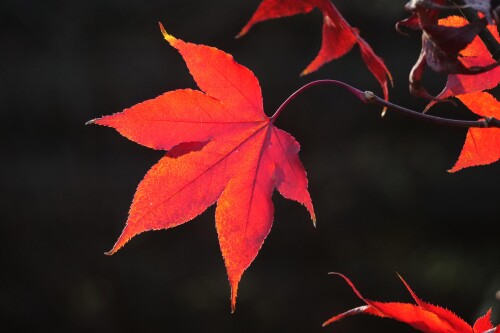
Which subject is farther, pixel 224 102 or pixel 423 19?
pixel 224 102

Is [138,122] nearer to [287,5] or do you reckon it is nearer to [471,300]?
[287,5]

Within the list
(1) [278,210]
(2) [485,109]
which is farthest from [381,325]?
(2) [485,109]

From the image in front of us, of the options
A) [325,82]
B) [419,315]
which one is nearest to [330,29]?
[325,82]

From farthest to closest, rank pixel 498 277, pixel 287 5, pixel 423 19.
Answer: pixel 498 277, pixel 287 5, pixel 423 19

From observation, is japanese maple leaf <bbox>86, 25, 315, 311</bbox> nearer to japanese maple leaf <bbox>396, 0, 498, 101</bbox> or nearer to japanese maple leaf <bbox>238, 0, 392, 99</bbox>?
japanese maple leaf <bbox>238, 0, 392, 99</bbox>

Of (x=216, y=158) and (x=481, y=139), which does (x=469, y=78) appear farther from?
(x=216, y=158)

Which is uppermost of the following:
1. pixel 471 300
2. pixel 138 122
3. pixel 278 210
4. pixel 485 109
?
pixel 138 122

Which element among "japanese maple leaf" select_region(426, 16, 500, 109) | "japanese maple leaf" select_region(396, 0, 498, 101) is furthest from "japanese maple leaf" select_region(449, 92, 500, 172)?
"japanese maple leaf" select_region(396, 0, 498, 101)
